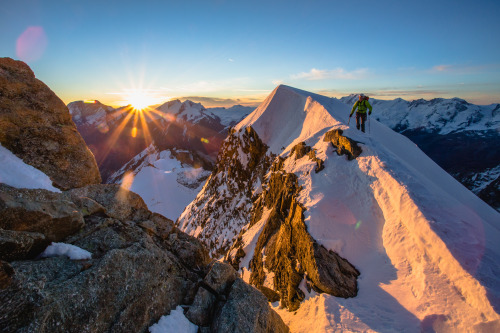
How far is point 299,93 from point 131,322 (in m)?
35.1

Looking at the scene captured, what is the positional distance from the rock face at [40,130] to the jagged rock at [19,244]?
3.18m

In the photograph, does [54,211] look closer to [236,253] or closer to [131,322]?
[131,322]

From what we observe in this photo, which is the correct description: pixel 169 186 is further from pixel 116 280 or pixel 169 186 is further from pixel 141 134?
pixel 141 134

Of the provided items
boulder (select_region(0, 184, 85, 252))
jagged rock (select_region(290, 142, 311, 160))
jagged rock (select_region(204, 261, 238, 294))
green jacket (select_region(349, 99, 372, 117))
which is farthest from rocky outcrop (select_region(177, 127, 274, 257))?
boulder (select_region(0, 184, 85, 252))

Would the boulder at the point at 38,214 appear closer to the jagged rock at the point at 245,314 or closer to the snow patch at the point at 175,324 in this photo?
the snow patch at the point at 175,324

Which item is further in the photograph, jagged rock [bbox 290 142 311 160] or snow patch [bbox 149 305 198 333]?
jagged rock [bbox 290 142 311 160]

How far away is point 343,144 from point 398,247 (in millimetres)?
8983

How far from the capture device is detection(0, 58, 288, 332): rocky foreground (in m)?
5.08

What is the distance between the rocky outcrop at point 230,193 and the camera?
30.1m

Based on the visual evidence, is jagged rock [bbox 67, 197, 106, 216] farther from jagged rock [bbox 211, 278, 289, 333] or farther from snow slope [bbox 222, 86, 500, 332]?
snow slope [bbox 222, 86, 500, 332]

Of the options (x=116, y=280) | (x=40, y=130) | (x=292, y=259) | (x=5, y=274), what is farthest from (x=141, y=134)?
(x=5, y=274)

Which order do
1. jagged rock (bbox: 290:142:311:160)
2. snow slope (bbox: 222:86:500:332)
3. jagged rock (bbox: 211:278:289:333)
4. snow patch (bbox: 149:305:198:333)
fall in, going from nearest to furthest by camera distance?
snow patch (bbox: 149:305:198:333) → jagged rock (bbox: 211:278:289:333) → snow slope (bbox: 222:86:500:332) → jagged rock (bbox: 290:142:311:160)

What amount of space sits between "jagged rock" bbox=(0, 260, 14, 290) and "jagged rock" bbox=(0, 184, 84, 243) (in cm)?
175

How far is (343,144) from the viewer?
1736 cm
